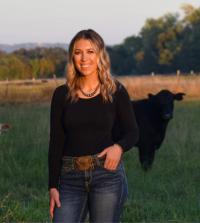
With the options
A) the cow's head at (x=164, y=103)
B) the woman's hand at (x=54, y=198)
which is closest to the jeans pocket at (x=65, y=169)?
the woman's hand at (x=54, y=198)

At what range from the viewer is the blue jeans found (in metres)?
4.01

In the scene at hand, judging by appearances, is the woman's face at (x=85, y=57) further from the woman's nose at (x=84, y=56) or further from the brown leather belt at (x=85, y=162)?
the brown leather belt at (x=85, y=162)

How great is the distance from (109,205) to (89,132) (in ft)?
1.57

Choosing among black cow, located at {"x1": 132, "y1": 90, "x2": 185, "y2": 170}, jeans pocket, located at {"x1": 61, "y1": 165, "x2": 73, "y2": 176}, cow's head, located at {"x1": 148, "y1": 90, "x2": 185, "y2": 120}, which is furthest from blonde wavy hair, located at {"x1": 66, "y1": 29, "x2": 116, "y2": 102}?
cow's head, located at {"x1": 148, "y1": 90, "x2": 185, "y2": 120}

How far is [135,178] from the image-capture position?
10039 millimetres

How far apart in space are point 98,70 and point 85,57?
0.14m

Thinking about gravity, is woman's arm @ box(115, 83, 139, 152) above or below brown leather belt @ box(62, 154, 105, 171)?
above

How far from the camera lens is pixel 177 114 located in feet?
65.8

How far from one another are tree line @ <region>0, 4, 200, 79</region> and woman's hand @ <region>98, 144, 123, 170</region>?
47034 millimetres

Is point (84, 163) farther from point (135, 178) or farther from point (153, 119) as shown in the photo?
point (153, 119)

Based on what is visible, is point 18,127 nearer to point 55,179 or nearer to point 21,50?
point 55,179

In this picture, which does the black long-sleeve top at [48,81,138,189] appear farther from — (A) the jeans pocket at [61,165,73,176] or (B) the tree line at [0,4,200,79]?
(B) the tree line at [0,4,200,79]

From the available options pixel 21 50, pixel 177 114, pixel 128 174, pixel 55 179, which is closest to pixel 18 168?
pixel 128 174

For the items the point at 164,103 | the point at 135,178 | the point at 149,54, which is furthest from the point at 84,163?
the point at 149,54
